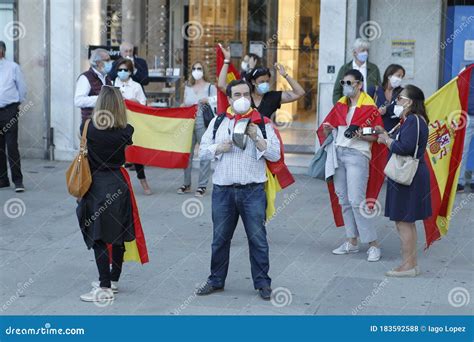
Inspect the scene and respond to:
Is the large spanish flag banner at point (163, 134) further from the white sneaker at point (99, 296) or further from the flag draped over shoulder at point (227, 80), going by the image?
the white sneaker at point (99, 296)

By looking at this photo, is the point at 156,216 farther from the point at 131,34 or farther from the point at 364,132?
the point at 131,34

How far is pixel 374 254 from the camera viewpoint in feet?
28.2

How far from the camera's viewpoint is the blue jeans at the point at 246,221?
7207mm

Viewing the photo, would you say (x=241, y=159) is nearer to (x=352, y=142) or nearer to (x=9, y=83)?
(x=352, y=142)

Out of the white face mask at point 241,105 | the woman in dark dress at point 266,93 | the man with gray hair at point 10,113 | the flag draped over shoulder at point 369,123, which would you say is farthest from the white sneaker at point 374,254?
the man with gray hair at point 10,113

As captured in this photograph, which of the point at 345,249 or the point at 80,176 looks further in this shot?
the point at 345,249

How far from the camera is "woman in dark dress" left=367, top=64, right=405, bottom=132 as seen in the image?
31.6 feet

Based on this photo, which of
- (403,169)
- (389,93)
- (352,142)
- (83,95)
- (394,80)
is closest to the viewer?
(403,169)

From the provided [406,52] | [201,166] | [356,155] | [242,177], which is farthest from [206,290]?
[406,52]

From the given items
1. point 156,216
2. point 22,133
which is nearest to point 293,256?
point 156,216

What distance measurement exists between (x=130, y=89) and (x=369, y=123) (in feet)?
13.7

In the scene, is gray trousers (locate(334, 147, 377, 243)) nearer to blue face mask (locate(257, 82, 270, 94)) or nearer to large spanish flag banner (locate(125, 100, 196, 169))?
blue face mask (locate(257, 82, 270, 94))

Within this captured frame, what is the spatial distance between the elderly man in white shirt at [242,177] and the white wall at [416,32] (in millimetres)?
6193

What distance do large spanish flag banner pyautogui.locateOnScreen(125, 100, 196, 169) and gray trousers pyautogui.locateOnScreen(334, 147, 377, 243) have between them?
3419mm
